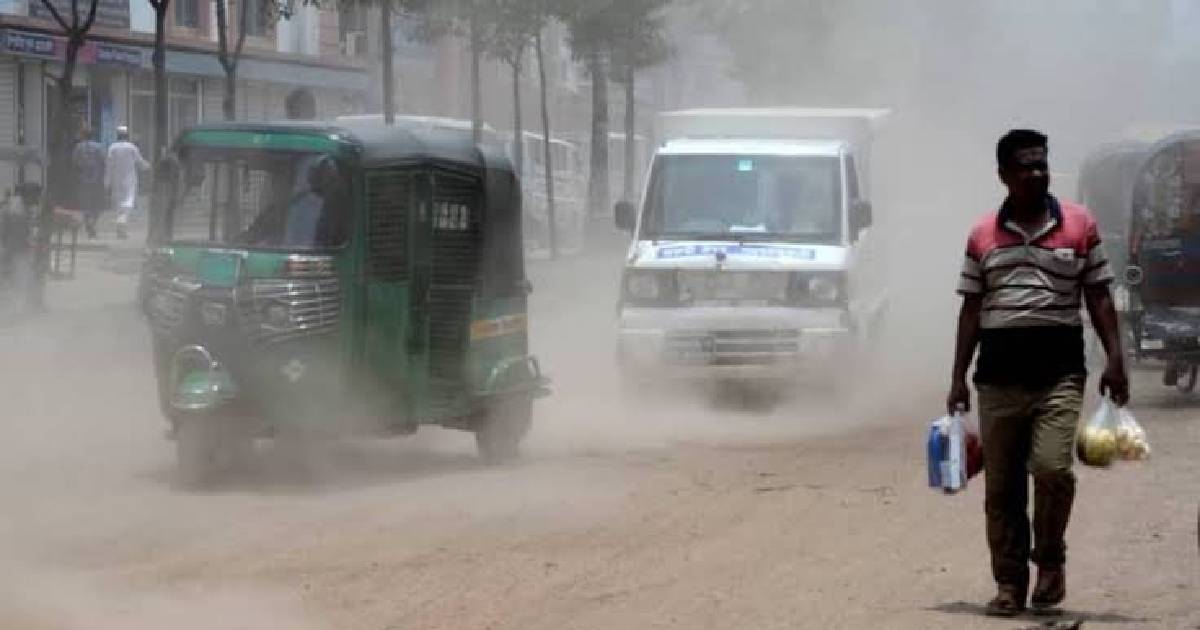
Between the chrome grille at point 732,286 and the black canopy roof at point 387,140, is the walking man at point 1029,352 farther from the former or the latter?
the chrome grille at point 732,286

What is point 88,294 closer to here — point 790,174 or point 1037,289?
point 790,174

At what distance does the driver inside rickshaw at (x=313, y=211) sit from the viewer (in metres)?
13.2

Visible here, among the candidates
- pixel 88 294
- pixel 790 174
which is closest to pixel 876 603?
pixel 790 174

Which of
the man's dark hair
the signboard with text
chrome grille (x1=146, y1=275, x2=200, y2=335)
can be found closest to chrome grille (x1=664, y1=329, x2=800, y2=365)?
chrome grille (x1=146, y1=275, x2=200, y2=335)

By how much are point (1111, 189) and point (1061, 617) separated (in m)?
16.4

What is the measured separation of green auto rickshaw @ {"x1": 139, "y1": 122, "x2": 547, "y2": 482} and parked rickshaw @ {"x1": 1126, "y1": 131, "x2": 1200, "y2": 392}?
6.59 m

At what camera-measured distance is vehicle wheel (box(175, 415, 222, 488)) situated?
43.2 feet

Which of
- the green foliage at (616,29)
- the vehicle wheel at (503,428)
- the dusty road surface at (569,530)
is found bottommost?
the dusty road surface at (569,530)

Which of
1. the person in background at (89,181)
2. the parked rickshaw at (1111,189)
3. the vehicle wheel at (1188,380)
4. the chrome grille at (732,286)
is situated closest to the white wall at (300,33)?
the person in background at (89,181)

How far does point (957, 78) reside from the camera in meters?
43.6

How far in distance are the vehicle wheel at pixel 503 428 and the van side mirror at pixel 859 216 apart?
427 cm

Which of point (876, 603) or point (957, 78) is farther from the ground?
point (957, 78)

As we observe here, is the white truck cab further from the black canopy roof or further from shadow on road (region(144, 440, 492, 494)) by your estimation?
the black canopy roof

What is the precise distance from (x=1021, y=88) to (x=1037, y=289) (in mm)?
36767
